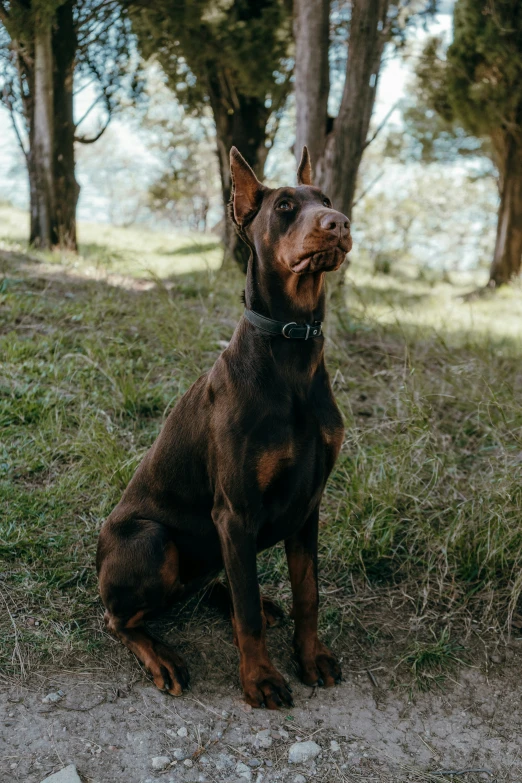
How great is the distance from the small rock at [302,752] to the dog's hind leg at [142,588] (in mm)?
490

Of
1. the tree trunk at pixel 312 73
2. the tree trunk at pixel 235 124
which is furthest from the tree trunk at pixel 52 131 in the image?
the tree trunk at pixel 312 73

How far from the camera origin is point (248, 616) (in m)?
2.51

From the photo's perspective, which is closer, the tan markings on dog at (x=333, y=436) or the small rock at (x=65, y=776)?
the small rock at (x=65, y=776)

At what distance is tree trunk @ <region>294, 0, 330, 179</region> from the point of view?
5824 millimetres

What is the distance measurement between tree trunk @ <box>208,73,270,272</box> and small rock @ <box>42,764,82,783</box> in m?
6.58

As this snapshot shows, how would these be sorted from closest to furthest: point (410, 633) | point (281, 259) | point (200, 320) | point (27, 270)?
point (281, 259), point (410, 633), point (200, 320), point (27, 270)

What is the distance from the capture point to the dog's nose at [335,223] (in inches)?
87.4

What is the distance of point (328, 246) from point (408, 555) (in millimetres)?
1890

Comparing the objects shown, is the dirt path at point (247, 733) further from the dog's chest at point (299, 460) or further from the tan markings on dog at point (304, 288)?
the tan markings on dog at point (304, 288)

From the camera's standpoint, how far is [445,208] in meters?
36.5

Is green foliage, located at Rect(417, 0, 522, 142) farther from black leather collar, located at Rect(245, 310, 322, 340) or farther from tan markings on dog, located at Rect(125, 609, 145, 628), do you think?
tan markings on dog, located at Rect(125, 609, 145, 628)

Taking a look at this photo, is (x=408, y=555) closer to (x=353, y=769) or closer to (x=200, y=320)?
(x=353, y=769)

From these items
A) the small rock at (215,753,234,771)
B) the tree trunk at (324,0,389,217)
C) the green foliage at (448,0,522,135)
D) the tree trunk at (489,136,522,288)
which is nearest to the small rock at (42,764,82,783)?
the small rock at (215,753,234,771)

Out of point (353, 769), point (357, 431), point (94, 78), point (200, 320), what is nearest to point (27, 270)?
point (200, 320)
